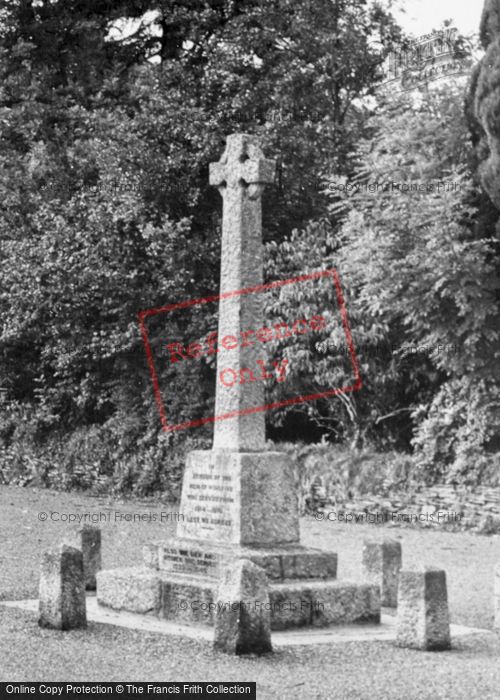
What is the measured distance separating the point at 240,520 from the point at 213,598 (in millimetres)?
837

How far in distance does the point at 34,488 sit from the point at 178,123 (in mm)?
8094

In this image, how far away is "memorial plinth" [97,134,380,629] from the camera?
931 cm

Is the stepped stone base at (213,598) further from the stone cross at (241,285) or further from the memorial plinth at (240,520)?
the stone cross at (241,285)

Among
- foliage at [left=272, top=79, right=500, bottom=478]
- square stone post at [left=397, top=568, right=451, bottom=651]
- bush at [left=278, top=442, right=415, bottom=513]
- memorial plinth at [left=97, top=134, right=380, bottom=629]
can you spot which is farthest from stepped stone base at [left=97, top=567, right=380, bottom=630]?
bush at [left=278, top=442, right=415, bottom=513]

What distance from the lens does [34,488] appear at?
23.7 metres

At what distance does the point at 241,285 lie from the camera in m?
10.1

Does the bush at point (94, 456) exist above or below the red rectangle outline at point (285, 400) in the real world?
below

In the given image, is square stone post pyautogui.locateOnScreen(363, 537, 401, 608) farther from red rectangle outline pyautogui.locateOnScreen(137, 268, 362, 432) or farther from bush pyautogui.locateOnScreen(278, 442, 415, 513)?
bush pyautogui.locateOnScreen(278, 442, 415, 513)

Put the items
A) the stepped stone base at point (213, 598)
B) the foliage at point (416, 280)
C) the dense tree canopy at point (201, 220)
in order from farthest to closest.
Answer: the dense tree canopy at point (201, 220), the foliage at point (416, 280), the stepped stone base at point (213, 598)

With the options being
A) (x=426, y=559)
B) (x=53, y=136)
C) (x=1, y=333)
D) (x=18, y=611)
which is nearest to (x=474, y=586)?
(x=426, y=559)

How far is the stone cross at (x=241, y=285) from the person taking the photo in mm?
9984

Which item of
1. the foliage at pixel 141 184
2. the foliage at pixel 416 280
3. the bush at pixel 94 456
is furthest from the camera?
the bush at pixel 94 456

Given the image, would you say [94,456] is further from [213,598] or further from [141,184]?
[213,598]

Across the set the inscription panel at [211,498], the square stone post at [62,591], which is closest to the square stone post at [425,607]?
the inscription panel at [211,498]
